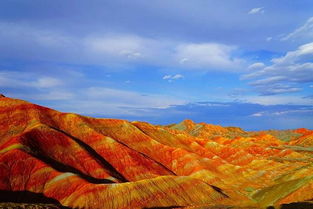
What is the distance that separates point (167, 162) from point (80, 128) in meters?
42.6

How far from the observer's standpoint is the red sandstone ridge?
86.1 meters

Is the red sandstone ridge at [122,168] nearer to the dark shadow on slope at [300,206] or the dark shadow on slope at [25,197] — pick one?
the dark shadow on slope at [25,197]

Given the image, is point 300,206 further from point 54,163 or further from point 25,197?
point 54,163

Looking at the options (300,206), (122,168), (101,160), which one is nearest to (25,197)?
(101,160)

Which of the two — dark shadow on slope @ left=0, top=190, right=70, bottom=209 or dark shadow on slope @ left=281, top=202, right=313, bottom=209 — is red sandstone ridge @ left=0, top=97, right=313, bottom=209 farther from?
dark shadow on slope @ left=281, top=202, right=313, bottom=209

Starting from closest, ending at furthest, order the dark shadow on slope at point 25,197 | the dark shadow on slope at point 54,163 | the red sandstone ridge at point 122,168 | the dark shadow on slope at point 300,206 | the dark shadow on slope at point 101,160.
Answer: the dark shadow on slope at point 300,206, the dark shadow on slope at point 25,197, the red sandstone ridge at point 122,168, the dark shadow on slope at point 54,163, the dark shadow on slope at point 101,160

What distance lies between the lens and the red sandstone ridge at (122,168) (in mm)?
86125

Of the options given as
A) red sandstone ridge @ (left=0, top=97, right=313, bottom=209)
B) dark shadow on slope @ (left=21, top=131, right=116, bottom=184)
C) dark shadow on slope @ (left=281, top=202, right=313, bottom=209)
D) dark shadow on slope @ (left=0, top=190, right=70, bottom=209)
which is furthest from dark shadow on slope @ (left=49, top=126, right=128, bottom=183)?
dark shadow on slope @ (left=281, top=202, right=313, bottom=209)

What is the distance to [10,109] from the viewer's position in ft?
433

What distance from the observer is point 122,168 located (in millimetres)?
123938

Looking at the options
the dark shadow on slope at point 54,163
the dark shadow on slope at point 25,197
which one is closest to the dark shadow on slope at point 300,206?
the dark shadow on slope at point 25,197

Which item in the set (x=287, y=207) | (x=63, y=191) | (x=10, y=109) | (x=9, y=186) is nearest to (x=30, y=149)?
(x=9, y=186)

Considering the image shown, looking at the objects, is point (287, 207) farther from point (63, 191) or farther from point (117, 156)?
point (117, 156)

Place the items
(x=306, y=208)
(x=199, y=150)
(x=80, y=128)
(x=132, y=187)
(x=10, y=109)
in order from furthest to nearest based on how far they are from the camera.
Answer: (x=199, y=150) < (x=80, y=128) < (x=10, y=109) < (x=132, y=187) < (x=306, y=208)
